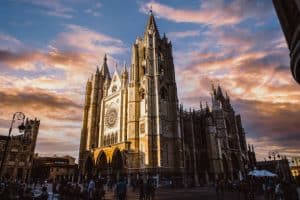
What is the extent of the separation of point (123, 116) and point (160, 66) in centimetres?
1153

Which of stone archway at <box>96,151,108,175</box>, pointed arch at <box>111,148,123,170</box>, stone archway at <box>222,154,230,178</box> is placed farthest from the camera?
stone archway at <box>222,154,230,178</box>

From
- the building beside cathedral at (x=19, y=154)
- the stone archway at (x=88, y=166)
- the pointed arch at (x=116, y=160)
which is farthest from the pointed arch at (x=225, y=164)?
the building beside cathedral at (x=19, y=154)

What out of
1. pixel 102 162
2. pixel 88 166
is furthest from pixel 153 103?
pixel 88 166

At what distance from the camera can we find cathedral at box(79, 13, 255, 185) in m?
31.2

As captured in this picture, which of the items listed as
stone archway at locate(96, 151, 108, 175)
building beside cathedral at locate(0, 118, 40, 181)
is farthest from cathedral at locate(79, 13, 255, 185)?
building beside cathedral at locate(0, 118, 40, 181)

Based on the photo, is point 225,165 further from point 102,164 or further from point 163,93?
point 102,164

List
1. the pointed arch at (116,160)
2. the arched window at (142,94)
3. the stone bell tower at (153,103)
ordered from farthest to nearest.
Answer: the arched window at (142,94)
the pointed arch at (116,160)
the stone bell tower at (153,103)

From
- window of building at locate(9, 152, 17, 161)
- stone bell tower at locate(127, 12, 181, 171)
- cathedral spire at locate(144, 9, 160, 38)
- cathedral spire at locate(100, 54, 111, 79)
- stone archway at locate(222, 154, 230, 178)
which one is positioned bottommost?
stone archway at locate(222, 154, 230, 178)

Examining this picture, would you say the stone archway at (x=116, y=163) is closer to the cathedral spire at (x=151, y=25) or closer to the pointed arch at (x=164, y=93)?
the pointed arch at (x=164, y=93)

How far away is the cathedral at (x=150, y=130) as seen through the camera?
31.2m

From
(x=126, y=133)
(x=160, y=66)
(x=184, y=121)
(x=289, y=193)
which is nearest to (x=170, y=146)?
(x=126, y=133)

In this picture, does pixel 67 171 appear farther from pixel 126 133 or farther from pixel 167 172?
pixel 167 172

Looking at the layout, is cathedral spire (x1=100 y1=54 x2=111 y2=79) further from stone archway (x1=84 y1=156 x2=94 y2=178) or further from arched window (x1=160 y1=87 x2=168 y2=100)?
stone archway (x1=84 y1=156 x2=94 y2=178)

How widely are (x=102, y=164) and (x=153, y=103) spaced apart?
1381 cm
